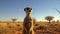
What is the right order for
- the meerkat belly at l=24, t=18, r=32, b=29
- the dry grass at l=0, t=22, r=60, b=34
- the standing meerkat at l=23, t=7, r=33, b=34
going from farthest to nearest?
1. the dry grass at l=0, t=22, r=60, b=34
2. the meerkat belly at l=24, t=18, r=32, b=29
3. the standing meerkat at l=23, t=7, r=33, b=34

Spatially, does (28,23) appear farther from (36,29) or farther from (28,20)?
(36,29)

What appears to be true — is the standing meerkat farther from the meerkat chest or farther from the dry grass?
the dry grass

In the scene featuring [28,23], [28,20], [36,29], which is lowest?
[36,29]

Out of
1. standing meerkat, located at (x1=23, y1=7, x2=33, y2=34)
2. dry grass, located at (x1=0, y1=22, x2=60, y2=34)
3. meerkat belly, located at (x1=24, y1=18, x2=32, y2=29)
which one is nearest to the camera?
standing meerkat, located at (x1=23, y1=7, x2=33, y2=34)

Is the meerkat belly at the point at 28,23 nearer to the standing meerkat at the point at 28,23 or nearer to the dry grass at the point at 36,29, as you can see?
the standing meerkat at the point at 28,23

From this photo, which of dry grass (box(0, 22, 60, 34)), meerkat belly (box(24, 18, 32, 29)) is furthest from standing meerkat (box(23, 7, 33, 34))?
dry grass (box(0, 22, 60, 34))

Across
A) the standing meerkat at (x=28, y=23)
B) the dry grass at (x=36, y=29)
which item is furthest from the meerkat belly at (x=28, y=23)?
the dry grass at (x=36, y=29)

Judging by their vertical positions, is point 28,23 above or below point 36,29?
above

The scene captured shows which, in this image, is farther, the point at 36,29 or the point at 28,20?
the point at 36,29

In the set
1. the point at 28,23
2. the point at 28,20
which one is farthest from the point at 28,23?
the point at 28,20

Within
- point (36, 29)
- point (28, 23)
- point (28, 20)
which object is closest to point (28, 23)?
point (28, 23)

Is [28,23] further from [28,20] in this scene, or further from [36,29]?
[36,29]

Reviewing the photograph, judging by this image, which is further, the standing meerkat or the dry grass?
the dry grass

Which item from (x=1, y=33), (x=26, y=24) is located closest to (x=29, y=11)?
(x=26, y=24)
